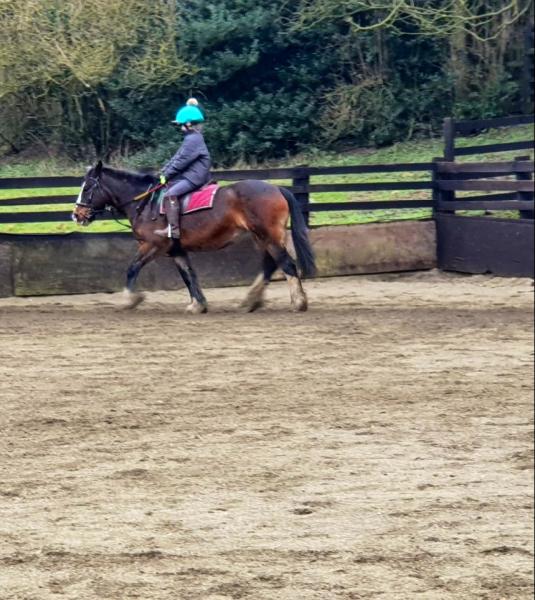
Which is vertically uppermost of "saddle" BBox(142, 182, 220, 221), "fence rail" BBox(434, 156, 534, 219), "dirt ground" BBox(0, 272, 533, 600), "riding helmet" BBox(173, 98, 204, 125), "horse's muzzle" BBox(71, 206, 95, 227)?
"riding helmet" BBox(173, 98, 204, 125)

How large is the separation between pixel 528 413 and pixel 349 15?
7088mm

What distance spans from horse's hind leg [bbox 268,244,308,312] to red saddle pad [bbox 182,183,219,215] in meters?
0.68

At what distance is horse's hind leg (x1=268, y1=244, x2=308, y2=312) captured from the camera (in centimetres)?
1049

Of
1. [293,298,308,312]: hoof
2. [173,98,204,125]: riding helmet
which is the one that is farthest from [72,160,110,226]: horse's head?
[293,298,308,312]: hoof

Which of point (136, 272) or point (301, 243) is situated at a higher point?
point (301, 243)

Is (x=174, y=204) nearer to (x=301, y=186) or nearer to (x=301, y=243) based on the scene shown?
(x=301, y=243)

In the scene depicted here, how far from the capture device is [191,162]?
414 inches

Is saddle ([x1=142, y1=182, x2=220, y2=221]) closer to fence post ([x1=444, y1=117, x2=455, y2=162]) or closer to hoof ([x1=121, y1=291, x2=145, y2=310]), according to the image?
hoof ([x1=121, y1=291, x2=145, y2=310])

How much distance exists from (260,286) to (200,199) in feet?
3.01

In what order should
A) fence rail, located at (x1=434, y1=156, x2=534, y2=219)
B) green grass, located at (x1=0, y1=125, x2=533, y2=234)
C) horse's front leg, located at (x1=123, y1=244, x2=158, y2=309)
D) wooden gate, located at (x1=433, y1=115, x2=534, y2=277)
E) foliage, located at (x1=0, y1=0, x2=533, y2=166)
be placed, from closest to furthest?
wooden gate, located at (x1=433, y1=115, x2=534, y2=277), fence rail, located at (x1=434, y1=156, x2=534, y2=219), horse's front leg, located at (x1=123, y1=244, x2=158, y2=309), green grass, located at (x1=0, y1=125, x2=533, y2=234), foliage, located at (x1=0, y1=0, x2=533, y2=166)

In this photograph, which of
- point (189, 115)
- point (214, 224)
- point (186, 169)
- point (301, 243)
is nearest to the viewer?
point (189, 115)

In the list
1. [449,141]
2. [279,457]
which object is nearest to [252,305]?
[449,141]

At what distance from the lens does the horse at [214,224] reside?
10.5m

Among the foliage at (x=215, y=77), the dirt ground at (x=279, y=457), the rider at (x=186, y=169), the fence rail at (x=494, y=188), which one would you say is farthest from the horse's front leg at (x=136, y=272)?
the fence rail at (x=494, y=188)
